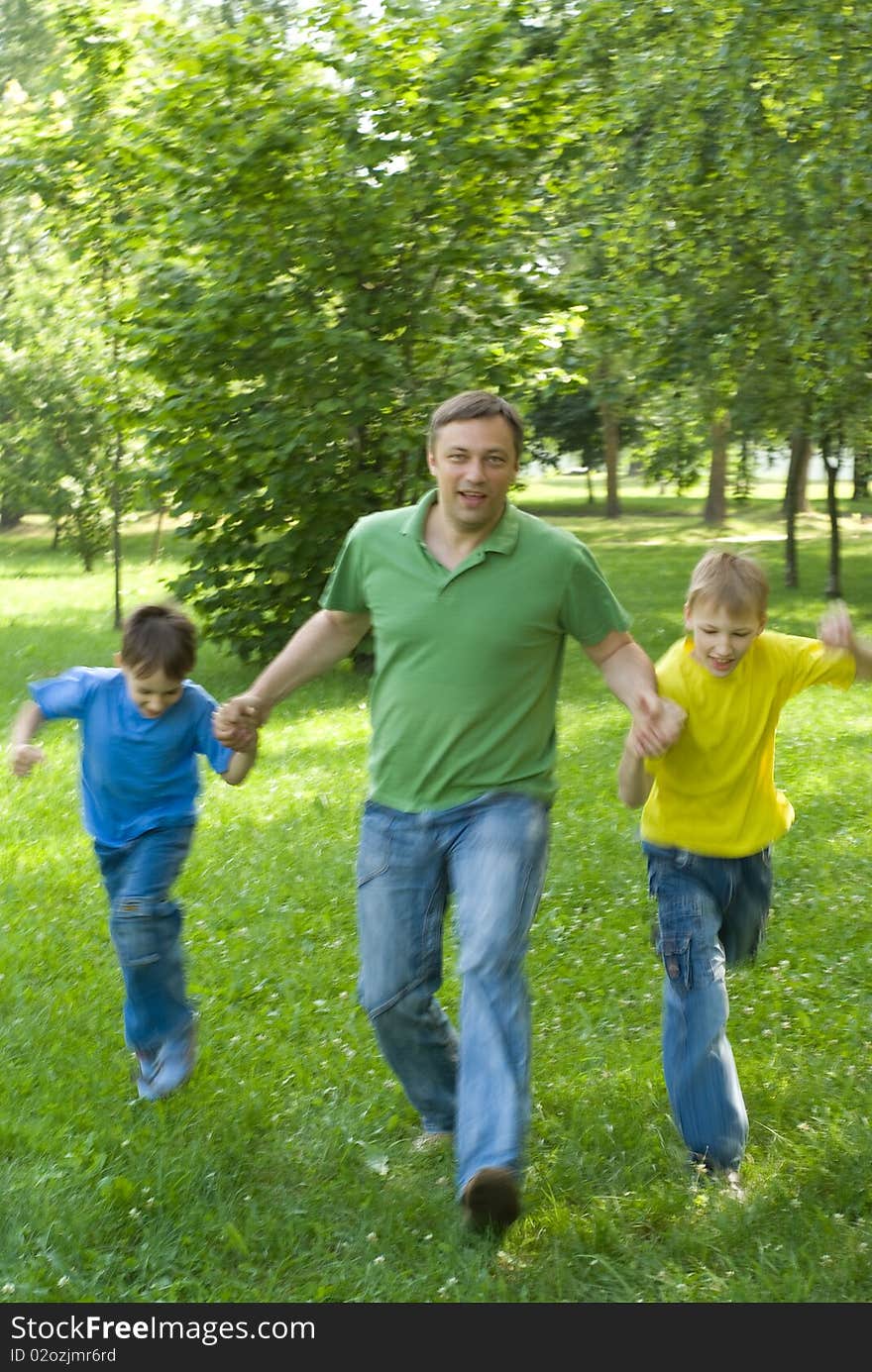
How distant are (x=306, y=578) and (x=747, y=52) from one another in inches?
255

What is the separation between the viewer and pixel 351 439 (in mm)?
16953

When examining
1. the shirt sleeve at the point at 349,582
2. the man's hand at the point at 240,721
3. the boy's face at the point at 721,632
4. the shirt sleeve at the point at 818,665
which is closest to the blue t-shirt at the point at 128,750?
the man's hand at the point at 240,721

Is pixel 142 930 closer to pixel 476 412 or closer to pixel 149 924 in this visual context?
pixel 149 924

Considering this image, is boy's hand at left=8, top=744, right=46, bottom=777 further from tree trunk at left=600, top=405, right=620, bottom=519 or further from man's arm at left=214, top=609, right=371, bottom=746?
Result: tree trunk at left=600, top=405, right=620, bottom=519

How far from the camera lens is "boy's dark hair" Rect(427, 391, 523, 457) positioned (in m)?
4.43

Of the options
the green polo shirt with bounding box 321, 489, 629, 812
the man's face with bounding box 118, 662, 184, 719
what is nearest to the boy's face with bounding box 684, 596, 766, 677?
the green polo shirt with bounding box 321, 489, 629, 812

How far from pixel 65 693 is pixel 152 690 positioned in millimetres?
344

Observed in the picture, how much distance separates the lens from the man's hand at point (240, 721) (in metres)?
4.91

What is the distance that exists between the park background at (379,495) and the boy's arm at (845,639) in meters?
1.49

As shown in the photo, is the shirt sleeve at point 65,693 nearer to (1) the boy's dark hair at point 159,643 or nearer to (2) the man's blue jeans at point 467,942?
(1) the boy's dark hair at point 159,643

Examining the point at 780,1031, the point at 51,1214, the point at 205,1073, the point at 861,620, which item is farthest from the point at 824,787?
the point at 861,620

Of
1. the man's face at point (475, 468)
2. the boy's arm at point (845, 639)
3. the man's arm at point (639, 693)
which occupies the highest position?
the man's face at point (475, 468)

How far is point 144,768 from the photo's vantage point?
5.19 m

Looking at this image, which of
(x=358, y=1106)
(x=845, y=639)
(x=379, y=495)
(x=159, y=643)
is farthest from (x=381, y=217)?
(x=845, y=639)
